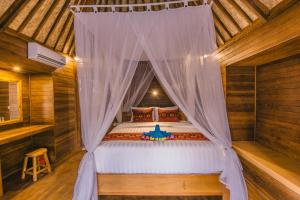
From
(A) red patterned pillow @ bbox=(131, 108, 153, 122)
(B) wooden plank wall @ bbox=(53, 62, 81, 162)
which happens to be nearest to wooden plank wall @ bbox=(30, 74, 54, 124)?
(B) wooden plank wall @ bbox=(53, 62, 81, 162)

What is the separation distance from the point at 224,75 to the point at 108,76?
2.33 meters

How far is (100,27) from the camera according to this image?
217cm

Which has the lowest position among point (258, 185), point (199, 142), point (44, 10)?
point (258, 185)

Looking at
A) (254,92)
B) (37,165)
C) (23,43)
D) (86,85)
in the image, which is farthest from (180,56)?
(37,165)

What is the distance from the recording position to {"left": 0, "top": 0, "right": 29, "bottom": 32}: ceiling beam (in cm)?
233

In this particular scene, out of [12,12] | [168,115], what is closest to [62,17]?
[12,12]

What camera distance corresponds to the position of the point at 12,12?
2369 mm

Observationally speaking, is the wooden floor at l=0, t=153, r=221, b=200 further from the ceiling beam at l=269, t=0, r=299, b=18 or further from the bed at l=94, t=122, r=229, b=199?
the ceiling beam at l=269, t=0, r=299, b=18

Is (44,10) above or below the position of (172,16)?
above

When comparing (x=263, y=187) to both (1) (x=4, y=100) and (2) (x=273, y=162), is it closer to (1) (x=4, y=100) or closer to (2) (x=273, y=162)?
(2) (x=273, y=162)

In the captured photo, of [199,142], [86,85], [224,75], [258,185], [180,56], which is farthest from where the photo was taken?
[224,75]


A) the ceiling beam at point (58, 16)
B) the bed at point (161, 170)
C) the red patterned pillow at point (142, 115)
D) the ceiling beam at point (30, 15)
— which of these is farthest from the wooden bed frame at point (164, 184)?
the ceiling beam at point (58, 16)

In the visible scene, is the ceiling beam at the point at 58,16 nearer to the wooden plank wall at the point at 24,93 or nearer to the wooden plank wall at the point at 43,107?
the wooden plank wall at the point at 43,107

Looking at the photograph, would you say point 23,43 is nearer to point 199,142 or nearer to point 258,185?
point 199,142
